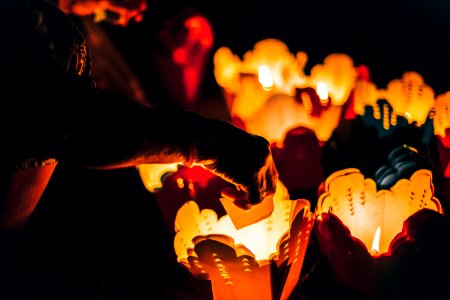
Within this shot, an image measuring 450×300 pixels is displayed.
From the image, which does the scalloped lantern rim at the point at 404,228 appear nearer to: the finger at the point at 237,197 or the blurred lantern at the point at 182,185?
the finger at the point at 237,197

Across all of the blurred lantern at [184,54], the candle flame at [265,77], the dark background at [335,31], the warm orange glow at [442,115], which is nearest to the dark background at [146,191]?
the dark background at [335,31]

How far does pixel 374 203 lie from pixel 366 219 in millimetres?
66

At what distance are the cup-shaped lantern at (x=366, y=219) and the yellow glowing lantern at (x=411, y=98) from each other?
0.39 metres

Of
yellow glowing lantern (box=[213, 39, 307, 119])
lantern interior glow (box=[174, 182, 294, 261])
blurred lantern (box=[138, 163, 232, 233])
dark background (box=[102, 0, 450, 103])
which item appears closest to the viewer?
lantern interior glow (box=[174, 182, 294, 261])

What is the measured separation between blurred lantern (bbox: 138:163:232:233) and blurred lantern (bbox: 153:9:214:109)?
2.55 feet

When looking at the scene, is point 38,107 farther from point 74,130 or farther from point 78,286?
point 78,286

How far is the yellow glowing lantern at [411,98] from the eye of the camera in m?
1.88

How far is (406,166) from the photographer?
1.63 metres

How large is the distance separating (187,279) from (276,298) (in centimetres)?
34

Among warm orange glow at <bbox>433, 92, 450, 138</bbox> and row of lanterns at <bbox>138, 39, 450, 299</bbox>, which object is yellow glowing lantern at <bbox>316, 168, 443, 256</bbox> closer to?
row of lanterns at <bbox>138, 39, 450, 299</bbox>

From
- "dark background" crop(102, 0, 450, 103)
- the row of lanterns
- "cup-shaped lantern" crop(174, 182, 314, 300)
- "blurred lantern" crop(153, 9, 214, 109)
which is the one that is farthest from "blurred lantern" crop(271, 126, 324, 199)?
"dark background" crop(102, 0, 450, 103)

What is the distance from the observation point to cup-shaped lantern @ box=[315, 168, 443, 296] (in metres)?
1.37

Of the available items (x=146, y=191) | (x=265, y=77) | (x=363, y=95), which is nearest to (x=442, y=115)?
(x=363, y=95)

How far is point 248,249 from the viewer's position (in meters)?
1.31
